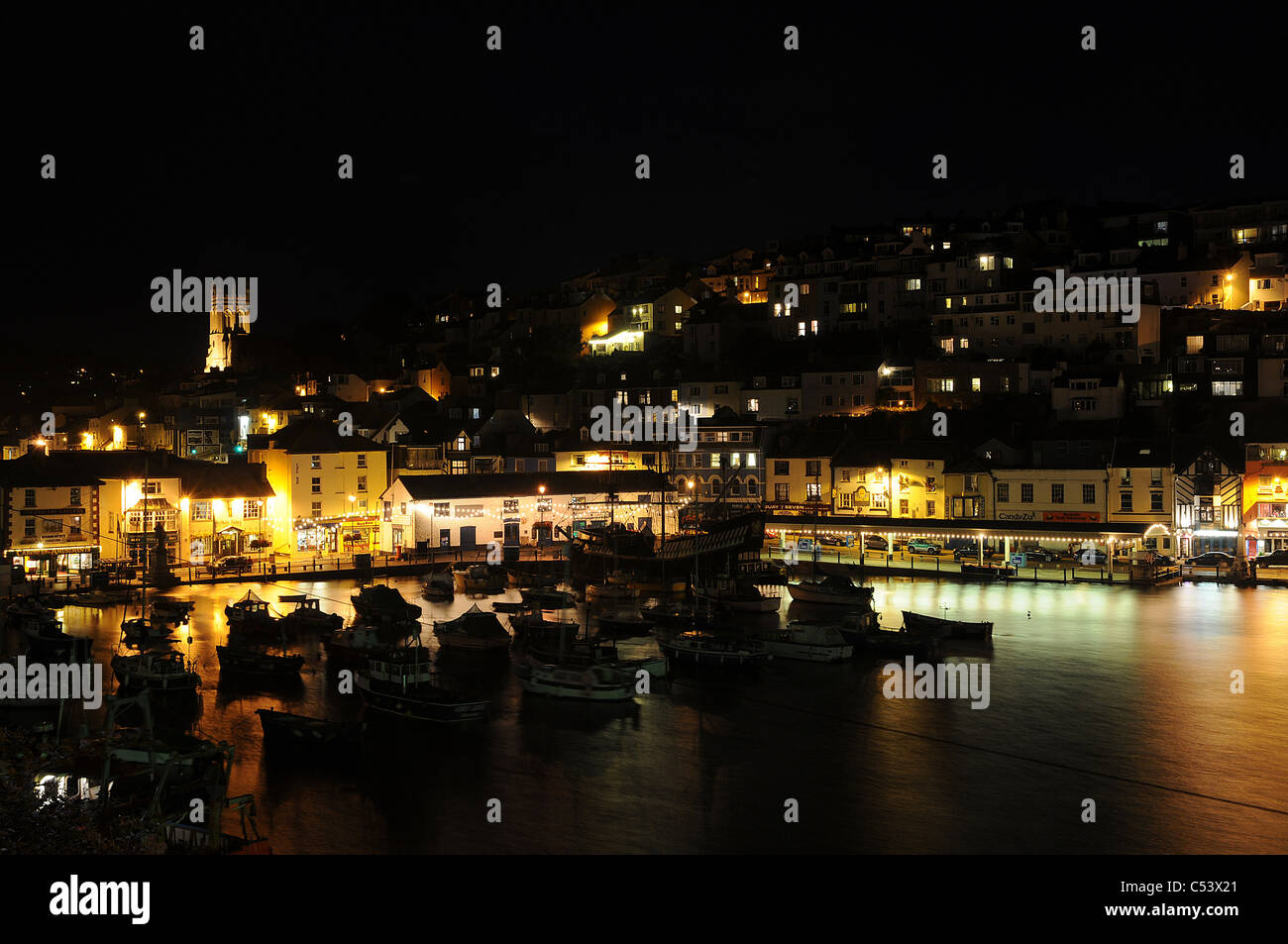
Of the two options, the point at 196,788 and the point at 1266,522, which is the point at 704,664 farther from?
the point at 1266,522

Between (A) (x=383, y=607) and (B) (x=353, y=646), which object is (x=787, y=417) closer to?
(A) (x=383, y=607)

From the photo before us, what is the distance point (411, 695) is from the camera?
1936cm

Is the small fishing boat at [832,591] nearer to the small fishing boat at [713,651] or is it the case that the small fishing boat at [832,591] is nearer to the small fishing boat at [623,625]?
the small fishing boat at [623,625]

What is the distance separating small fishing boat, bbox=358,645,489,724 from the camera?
18.9 meters

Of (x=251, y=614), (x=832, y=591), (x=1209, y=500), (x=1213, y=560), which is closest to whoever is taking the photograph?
(x=251, y=614)

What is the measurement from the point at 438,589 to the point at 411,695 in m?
12.5

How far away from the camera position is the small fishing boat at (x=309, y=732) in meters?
17.2

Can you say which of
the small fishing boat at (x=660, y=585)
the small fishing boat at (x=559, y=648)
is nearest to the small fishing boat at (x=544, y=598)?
the small fishing boat at (x=559, y=648)

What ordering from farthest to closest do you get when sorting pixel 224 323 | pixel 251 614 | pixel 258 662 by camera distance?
pixel 224 323, pixel 251 614, pixel 258 662

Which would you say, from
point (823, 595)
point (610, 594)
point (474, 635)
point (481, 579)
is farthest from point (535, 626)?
point (823, 595)

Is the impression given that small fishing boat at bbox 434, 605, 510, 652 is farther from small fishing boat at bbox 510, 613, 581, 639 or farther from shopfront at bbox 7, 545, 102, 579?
shopfront at bbox 7, 545, 102, 579

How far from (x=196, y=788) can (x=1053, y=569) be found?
2763cm

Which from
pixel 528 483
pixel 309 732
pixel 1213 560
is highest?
pixel 528 483

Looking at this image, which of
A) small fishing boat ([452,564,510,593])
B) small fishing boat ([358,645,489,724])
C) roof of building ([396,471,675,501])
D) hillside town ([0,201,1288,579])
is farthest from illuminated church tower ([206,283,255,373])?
small fishing boat ([358,645,489,724])
